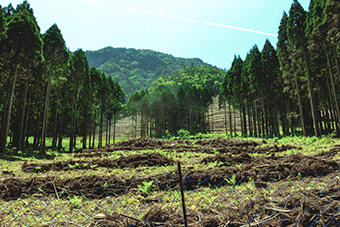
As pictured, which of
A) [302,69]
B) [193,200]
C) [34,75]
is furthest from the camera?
[302,69]

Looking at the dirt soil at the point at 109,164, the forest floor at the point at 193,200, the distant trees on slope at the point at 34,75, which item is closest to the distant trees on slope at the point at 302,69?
the forest floor at the point at 193,200

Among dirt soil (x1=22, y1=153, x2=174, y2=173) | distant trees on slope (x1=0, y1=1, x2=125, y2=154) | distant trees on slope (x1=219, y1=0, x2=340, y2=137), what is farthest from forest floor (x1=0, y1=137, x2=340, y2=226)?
distant trees on slope (x1=219, y1=0, x2=340, y2=137)

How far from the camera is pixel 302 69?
20.1 meters

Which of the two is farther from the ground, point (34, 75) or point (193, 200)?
point (34, 75)

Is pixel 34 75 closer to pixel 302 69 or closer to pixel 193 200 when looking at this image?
pixel 193 200

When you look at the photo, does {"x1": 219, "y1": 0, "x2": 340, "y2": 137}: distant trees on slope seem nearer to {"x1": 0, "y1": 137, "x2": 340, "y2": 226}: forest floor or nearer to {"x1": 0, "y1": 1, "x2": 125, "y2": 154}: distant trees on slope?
{"x1": 0, "y1": 137, "x2": 340, "y2": 226}: forest floor

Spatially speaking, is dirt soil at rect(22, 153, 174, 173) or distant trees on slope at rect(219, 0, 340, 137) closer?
dirt soil at rect(22, 153, 174, 173)

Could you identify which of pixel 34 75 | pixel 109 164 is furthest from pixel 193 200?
pixel 34 75

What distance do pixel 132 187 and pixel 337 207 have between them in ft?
14.7

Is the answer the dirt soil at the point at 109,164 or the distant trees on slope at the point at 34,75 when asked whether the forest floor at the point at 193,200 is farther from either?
the distant trees on slope at the point at 34,75

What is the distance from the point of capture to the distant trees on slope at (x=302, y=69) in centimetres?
1570

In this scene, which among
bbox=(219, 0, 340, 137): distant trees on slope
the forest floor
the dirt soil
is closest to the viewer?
the forest floor

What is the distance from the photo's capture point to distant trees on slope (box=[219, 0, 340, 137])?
15.7 metres

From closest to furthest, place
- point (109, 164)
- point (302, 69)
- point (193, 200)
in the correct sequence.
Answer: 1. point (193, 200)
2. point (109, 164)
3. point (302, 69)
